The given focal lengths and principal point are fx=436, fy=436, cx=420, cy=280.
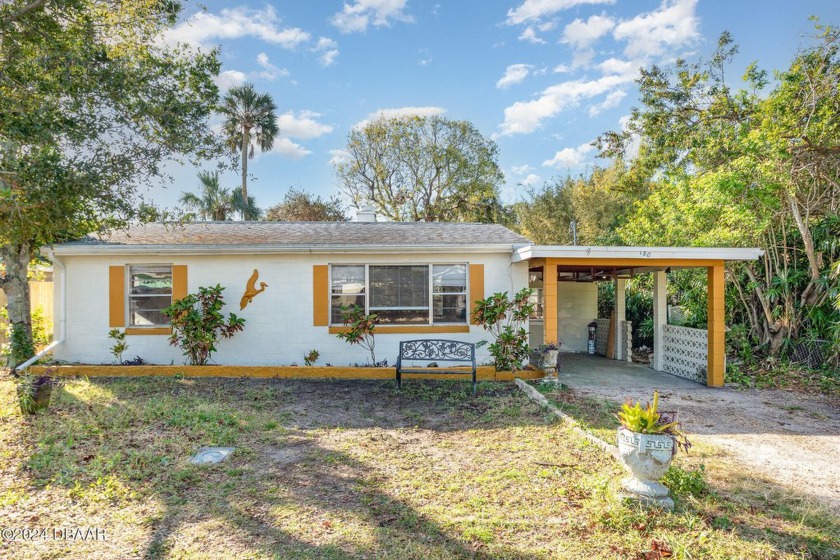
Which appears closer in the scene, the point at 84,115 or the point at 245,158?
the point at 84,115

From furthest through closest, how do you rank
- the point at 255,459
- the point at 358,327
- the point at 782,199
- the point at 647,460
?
the point at 782,199, the point at 358,327, the point at 255,459, the point at 647,460

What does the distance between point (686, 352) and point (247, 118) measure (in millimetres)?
21940

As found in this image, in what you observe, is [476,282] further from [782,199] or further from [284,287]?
[782,199]

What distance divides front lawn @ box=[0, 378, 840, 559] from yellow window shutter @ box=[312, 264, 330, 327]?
285 cm

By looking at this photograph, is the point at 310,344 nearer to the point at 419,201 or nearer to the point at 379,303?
the point at 379,303

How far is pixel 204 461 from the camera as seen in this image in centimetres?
452

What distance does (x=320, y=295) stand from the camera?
8.93 m

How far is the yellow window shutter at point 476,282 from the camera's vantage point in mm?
8953

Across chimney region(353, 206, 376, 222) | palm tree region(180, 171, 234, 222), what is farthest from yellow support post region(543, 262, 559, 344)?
palm tree region(180, 171, 234, 222)

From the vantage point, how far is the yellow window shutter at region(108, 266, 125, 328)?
8906 millimetres

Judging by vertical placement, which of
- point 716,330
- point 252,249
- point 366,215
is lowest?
point 716,330

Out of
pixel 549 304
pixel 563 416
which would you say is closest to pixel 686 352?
pixel 549 304

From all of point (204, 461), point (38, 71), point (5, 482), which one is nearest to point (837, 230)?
point (204, 461)

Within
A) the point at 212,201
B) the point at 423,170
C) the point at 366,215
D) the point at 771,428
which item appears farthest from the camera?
the point at 423,170
